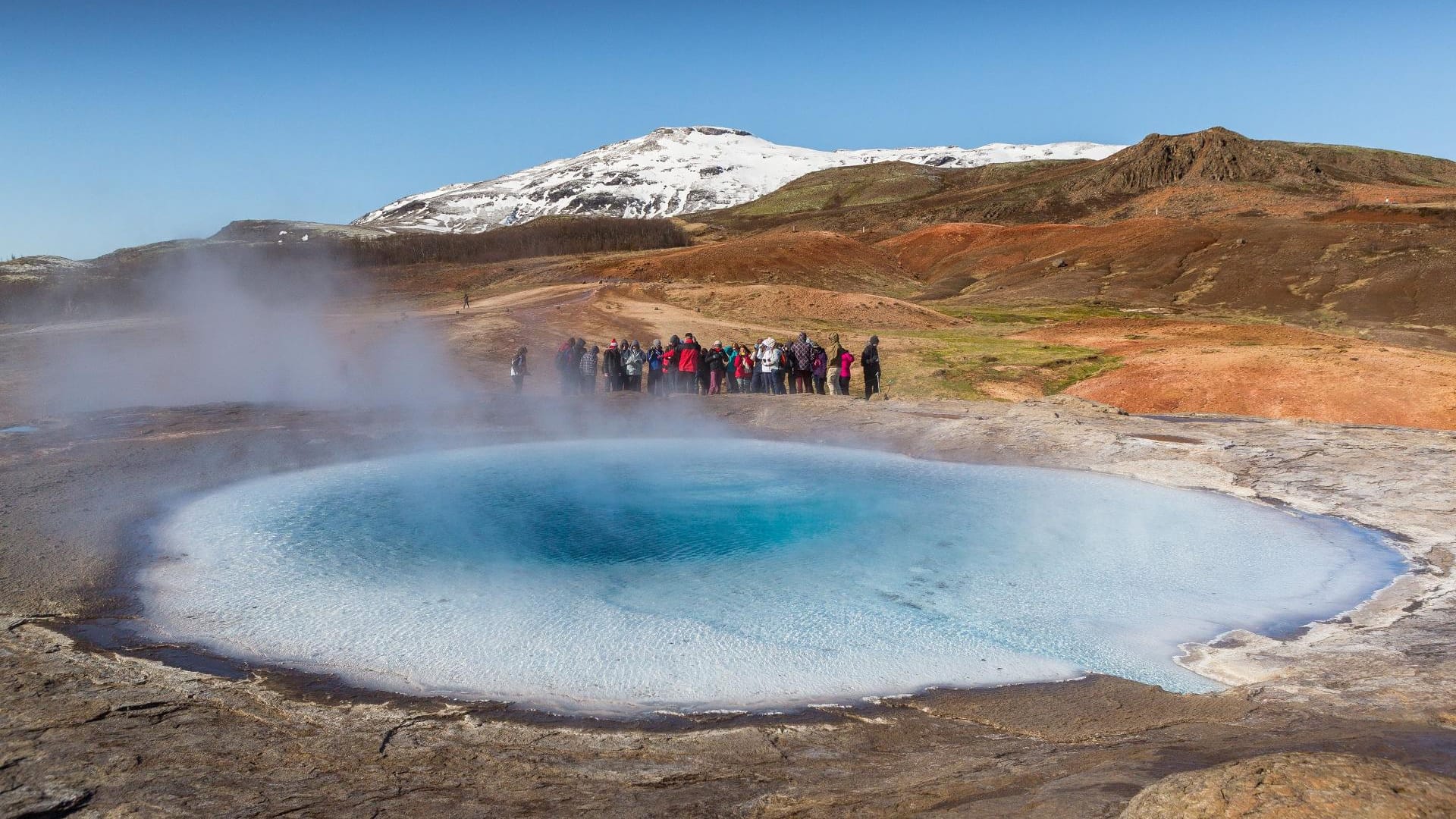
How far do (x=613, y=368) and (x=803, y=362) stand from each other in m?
3.47

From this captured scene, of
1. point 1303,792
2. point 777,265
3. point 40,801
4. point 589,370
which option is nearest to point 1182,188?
point 777,265

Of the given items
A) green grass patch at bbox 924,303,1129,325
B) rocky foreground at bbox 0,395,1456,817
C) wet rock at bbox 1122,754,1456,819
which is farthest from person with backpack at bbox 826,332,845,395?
wet rock at bbox 1122,754,1456,819

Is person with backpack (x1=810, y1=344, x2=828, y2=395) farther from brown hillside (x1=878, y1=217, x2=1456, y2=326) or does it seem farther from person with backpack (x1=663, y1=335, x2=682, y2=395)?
brown hillside (x1=878, y1=217, x2=1456, y2=326)

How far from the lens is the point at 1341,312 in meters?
32.7

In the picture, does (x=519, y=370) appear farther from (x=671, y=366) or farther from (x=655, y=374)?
(x=671, y=366)

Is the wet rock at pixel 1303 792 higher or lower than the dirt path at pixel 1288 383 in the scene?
higher

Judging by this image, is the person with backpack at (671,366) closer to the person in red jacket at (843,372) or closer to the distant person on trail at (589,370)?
the distant person on trail at (589,370)

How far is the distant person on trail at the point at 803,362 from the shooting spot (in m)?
16.8

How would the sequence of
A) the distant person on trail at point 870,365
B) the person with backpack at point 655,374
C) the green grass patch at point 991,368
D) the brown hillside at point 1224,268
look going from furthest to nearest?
the brown hillside at point 1224,268 → the green grass patch at point 991,368 → the person with backpack at point 655,374 → the distant person on trail at point 870,365

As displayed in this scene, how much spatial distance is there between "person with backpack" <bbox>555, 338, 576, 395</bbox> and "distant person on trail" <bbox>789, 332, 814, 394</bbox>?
391 centimetres

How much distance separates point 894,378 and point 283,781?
17.7 meters

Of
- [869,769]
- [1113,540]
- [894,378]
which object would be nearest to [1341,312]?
[894,378]

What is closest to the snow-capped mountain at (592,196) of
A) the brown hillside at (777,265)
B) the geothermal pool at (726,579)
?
the brown hillside at (777,265)

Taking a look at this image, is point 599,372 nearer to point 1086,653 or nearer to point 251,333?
point 251,333
